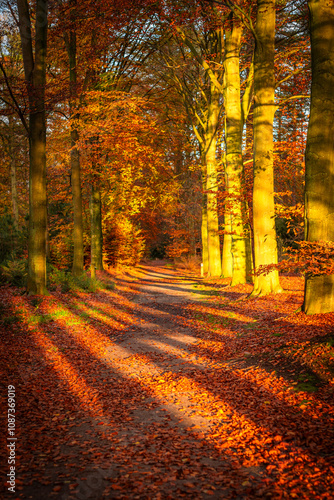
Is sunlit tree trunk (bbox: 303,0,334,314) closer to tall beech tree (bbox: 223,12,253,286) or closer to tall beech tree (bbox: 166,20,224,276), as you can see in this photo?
tall beech tree (bbox: 223,12,253,286)

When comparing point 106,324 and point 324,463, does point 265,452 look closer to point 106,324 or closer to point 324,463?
point 324,463

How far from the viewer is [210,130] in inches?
861

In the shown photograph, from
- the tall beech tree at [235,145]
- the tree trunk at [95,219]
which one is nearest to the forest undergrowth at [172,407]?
the tall beech tree at [235,145]

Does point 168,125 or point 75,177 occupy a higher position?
point 168,125

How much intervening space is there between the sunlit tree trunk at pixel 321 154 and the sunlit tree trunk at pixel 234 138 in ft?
26.2

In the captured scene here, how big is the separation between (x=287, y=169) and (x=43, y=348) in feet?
47.2

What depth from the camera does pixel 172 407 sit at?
5434 millimetres

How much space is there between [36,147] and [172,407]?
369 inches

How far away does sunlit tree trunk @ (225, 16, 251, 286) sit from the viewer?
52.0 feet

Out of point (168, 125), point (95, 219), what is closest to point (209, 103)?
point (168, 125)

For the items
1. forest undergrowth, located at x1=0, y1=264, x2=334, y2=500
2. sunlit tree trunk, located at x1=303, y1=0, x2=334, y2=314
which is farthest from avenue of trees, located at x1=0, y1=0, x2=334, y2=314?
forest undergrowth, located at x1=0, y1=264, x2=334, y2=500

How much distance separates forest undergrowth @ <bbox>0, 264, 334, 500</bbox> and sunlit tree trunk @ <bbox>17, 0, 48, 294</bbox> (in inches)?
70.1

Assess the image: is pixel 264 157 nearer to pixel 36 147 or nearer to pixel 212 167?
pixel 36 147

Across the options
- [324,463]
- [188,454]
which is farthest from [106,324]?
[324,463]
